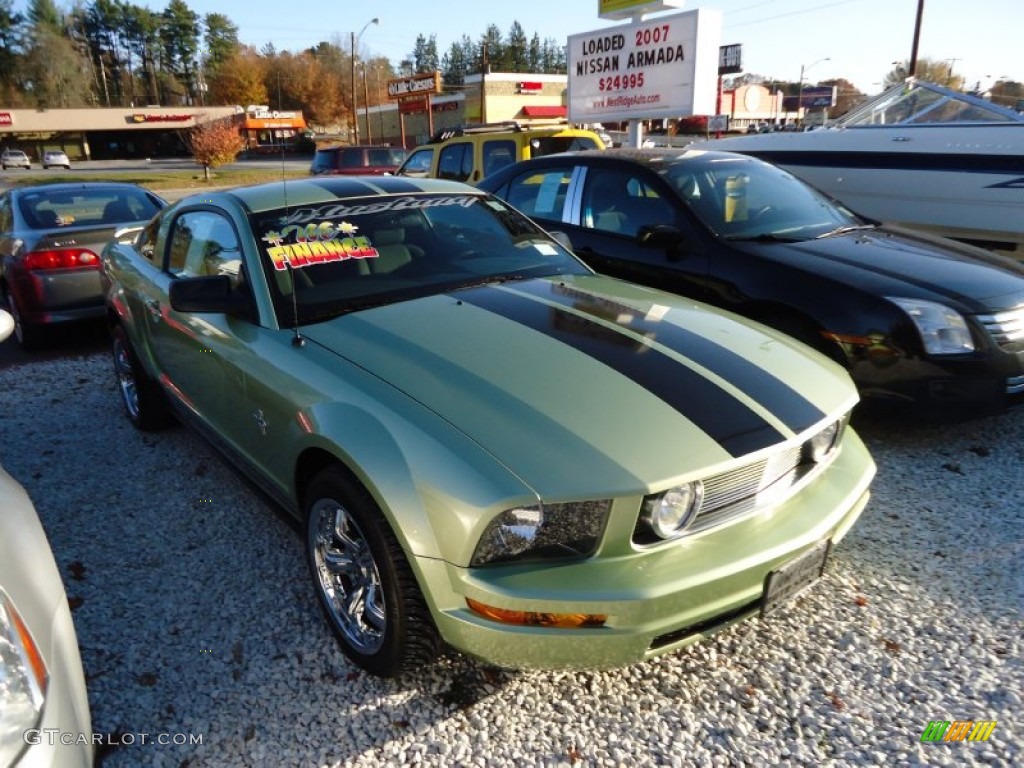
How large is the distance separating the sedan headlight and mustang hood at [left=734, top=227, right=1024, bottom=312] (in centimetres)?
377

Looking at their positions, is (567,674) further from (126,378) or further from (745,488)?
(126,378)

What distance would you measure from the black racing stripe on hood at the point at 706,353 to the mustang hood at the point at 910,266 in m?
→ 1.57

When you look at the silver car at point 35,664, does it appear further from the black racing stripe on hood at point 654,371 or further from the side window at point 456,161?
→ the side window at point 456,161

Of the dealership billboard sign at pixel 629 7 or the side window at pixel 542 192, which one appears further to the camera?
the dealership billboard sign at pixel 629 7

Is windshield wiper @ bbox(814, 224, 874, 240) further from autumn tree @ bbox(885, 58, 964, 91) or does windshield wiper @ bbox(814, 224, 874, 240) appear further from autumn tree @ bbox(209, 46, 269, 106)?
autumn tree @ bbox(209, 46, 269, 106)

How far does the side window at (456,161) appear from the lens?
33.7ft

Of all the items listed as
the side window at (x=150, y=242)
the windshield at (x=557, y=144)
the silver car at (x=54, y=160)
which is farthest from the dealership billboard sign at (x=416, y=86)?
the side window at (x=150, y=242)

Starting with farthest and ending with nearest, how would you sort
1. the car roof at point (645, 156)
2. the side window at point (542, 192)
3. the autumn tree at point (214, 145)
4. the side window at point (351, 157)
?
the autumn tree at point (214, 145) → the side window at point (351, 157) → the side window at point (542, 192) → the car roof at point (645, 156)

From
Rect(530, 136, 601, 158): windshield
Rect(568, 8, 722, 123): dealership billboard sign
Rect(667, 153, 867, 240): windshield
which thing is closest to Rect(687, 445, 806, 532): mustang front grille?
Rect(667, 153, 867, 240): windshield

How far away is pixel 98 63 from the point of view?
96.9 metres

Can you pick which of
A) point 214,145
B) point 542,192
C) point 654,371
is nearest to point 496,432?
point 654,371

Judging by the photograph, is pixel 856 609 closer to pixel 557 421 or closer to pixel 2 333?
pixel 557 421

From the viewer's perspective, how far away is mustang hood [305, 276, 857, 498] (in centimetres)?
203

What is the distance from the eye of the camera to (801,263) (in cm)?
406
